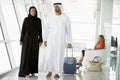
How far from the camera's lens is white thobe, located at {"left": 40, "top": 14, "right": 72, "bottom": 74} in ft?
25.3

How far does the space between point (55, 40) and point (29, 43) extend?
0.65 metres

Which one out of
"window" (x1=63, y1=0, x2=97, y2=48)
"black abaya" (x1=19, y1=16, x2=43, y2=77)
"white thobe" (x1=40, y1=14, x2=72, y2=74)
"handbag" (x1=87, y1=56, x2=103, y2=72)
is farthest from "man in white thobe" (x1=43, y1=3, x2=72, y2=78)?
"window" (x1=63, y1=0, x2=97, y2=48)

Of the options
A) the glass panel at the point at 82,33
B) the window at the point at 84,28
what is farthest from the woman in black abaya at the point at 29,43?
the glass panel at the point at 82,33

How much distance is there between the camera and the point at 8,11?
1591cm

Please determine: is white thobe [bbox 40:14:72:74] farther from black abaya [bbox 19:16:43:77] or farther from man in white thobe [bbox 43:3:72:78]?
black abaya [bbox 19:16:43:77]

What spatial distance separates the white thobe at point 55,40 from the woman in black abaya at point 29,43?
0.25 metres

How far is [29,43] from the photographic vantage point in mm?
7594

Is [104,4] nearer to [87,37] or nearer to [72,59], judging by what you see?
[72,59]

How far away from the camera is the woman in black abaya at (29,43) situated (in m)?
7.55

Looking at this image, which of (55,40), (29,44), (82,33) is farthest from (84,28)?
(29,44)

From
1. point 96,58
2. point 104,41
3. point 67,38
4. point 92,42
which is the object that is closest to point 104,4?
point 104,41

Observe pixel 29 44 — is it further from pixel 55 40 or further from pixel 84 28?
pixel 84 28

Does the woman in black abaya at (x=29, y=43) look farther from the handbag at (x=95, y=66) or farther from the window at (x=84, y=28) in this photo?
the window at (x=84, y=28)

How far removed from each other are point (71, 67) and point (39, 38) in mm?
1792
